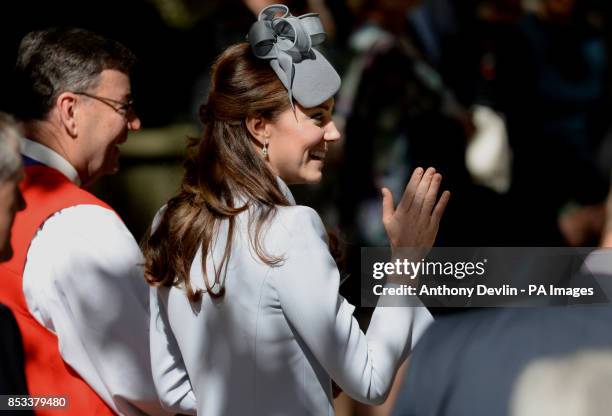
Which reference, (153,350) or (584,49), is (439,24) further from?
(153,350)

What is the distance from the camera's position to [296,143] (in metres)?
2.98

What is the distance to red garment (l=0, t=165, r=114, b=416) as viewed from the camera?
308cm

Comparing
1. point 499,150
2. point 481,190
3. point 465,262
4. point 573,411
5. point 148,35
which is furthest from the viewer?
point 148,35

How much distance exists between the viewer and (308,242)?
2.76 meters

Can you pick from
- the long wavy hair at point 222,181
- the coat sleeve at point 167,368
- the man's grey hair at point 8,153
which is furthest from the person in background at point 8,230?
the coat sleeve at point 167,368

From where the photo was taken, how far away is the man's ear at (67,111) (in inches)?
131

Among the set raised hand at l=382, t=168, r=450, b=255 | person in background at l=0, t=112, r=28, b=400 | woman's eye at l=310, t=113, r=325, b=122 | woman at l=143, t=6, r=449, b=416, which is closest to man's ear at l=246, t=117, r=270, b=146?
woman at l=143, t=6, r=449, b=416

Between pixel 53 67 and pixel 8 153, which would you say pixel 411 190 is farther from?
pixel 53 67

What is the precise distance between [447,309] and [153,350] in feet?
2.70

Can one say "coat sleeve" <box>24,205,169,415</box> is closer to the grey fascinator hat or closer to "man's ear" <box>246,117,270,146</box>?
"man's ear" <box>246,117,270,146</box>

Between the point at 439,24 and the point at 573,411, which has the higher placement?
the point at 573,411

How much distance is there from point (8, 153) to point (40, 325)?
75cm

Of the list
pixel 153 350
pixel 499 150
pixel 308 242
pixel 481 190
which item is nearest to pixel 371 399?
pixel 308 242

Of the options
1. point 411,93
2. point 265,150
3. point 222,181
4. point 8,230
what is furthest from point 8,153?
point 411,93
